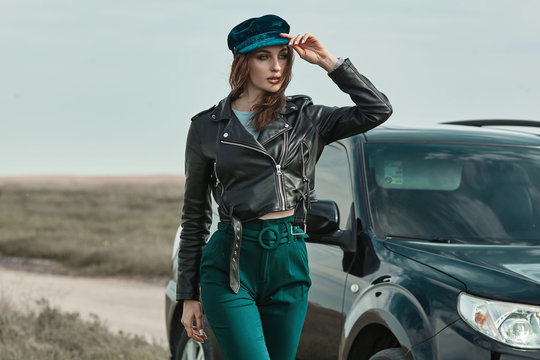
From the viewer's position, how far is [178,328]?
20.7 feet

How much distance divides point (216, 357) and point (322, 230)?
1343 millimetres

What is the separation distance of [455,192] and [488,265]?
1126mm

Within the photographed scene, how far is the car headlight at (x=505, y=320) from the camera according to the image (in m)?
3.77

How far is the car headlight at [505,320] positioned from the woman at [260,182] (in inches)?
27.9

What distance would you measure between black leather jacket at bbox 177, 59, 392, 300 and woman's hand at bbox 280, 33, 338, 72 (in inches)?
2.0

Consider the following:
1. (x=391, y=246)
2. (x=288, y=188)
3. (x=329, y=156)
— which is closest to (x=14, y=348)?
(x=329, y=156)

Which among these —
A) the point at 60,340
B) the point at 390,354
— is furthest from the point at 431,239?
the point at 60,340

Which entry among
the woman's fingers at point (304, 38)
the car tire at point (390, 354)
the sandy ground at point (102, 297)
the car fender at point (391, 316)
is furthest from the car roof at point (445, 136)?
the sandy ground at point (102, 297)

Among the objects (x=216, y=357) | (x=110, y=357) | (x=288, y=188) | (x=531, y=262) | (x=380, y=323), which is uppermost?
(x=288, y=188)

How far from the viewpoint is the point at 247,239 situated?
365cm

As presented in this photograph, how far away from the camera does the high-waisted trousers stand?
143 inches

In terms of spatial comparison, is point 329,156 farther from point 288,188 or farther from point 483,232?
point 288,188

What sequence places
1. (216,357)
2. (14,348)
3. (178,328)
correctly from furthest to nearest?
(14,348)
(178,328)
(216,357)

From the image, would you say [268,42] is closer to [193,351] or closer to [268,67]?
[268,67]
